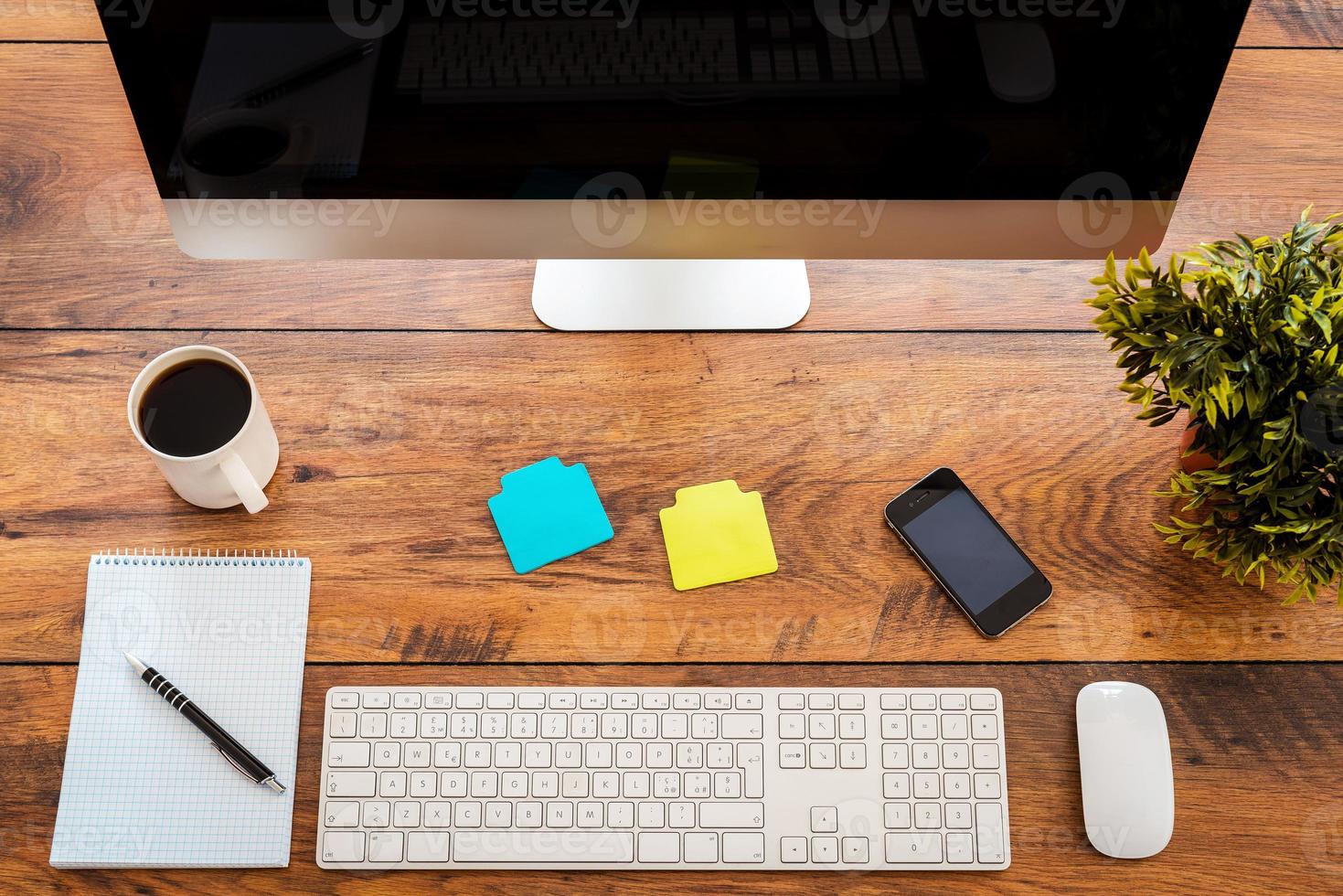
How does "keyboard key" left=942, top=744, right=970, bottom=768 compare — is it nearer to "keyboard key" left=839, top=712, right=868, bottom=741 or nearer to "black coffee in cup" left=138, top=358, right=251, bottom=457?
"keyboard key" left=839, top=712, right=868, bottom=741

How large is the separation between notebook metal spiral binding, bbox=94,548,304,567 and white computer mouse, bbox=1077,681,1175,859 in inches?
24.5

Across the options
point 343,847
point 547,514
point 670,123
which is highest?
point 670,123

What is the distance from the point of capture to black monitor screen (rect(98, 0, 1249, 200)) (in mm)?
734

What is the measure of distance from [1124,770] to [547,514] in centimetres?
48

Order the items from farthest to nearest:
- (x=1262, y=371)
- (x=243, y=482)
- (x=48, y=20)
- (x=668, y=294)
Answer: (x=48, y=20) → (x=668, y=294) → (x=243, y=482) → (x=1262, y=371)

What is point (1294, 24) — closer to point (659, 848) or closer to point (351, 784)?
point (659, 848)

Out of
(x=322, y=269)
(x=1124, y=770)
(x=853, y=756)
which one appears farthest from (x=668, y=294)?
(x=1124, y=770)

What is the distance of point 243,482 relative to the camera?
820mm

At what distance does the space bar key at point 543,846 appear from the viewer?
0.77 metres

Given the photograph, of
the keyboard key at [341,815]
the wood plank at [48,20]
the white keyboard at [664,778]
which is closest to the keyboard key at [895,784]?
the white keyboard at [664,778]

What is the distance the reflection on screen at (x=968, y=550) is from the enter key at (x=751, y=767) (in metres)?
0.20

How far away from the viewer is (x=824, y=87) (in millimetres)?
770


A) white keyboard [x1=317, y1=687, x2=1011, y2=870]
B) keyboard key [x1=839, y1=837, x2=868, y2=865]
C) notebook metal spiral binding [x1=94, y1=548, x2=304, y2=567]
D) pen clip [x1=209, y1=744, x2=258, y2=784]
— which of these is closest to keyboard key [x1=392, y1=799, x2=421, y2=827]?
white keyboard [x1=317, y1=687, x2=1011, y2=870]

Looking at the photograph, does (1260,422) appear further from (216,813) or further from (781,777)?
(216,813)
